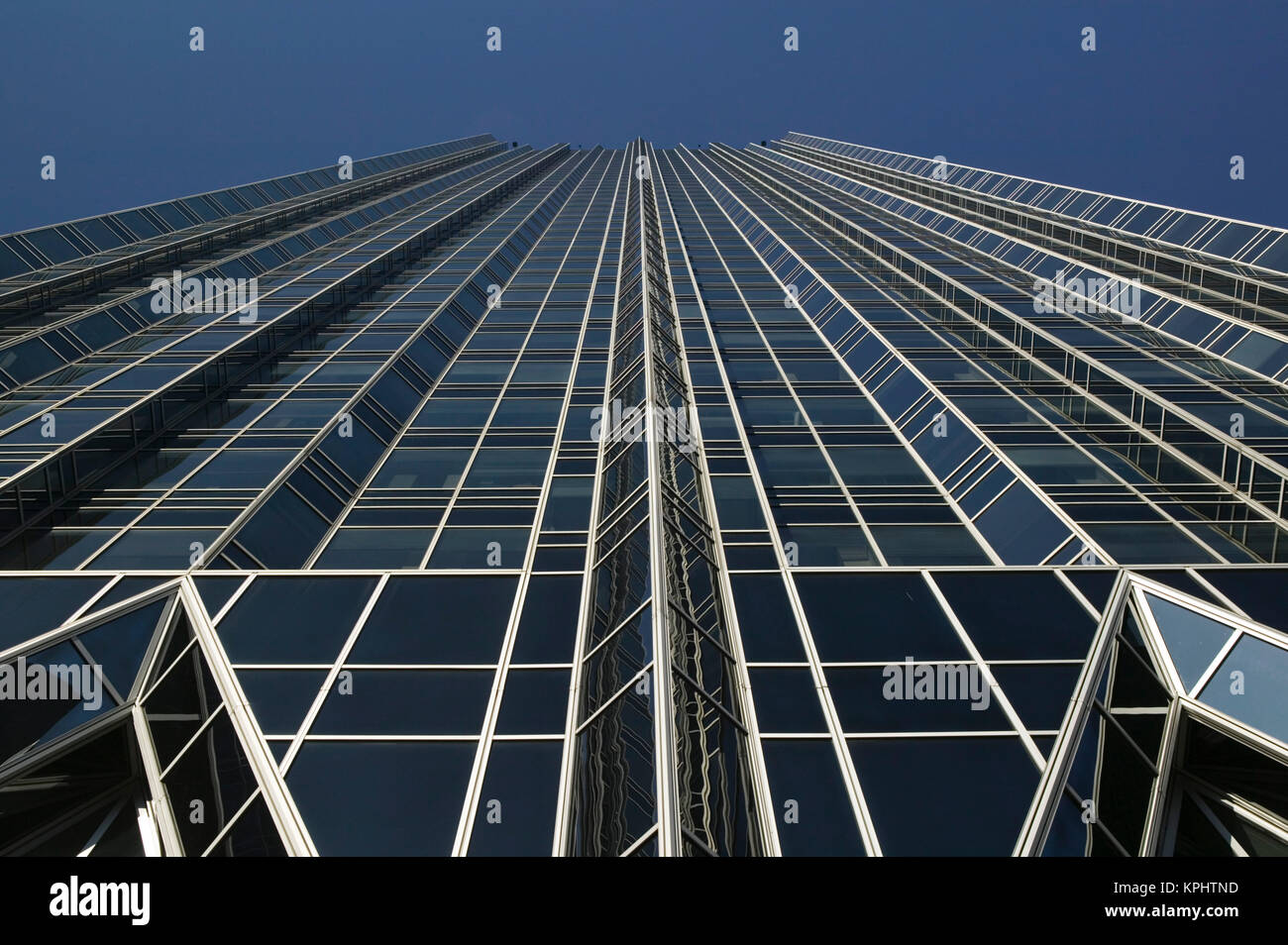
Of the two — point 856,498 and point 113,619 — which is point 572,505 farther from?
point 113,619

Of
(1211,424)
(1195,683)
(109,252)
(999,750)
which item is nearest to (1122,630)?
(1195,683)

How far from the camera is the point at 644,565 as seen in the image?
16000 millimetres

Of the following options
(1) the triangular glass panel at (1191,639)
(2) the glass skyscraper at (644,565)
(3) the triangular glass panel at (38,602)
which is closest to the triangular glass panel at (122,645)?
(2) the glass skyscraper at (644,565)

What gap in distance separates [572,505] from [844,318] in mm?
16136

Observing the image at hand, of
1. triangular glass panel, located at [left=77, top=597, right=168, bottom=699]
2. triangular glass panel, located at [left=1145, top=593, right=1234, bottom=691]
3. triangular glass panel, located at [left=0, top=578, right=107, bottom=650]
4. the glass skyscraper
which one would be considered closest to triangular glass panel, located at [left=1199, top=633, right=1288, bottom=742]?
the glass skyscraper

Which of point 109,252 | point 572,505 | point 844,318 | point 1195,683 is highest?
point 109,252

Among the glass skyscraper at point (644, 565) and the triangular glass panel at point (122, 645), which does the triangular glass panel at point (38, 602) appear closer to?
the glass skyscraper at point (644, 565)

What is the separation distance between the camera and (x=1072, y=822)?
10.5 m

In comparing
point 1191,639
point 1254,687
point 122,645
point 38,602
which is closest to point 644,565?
point 122,645

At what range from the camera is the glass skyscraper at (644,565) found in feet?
36.1

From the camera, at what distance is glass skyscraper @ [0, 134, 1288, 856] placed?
1101 cm

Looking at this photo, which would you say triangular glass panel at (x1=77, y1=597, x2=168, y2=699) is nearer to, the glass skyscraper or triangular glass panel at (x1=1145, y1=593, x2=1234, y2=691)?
the glass skyscraper
